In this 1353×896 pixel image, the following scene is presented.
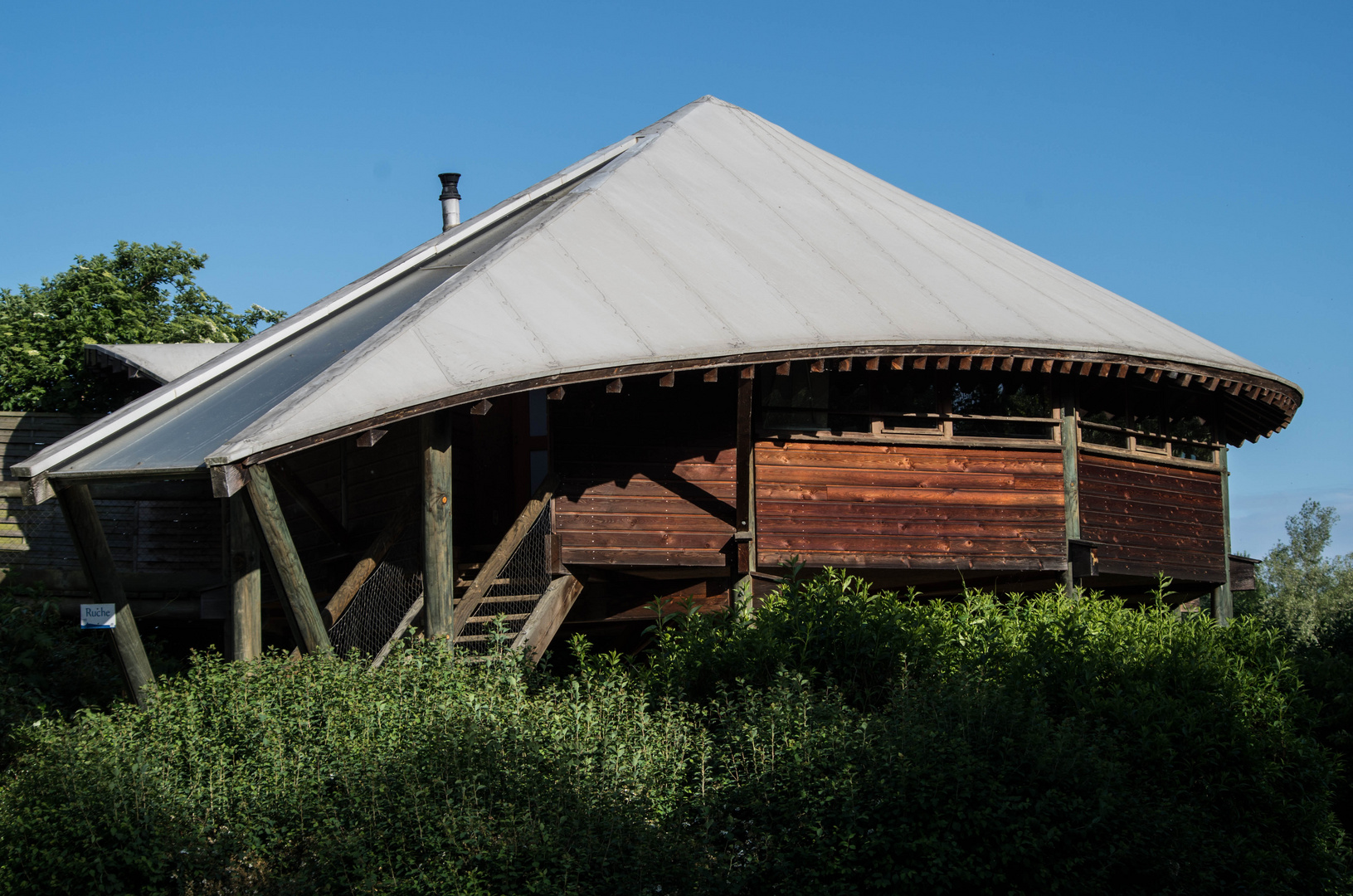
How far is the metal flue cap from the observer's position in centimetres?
1989

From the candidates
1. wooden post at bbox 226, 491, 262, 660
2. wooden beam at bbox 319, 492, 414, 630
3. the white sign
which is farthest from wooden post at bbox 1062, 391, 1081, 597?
the white sign

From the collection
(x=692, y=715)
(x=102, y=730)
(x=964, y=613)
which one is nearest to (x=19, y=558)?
(x=102, y=730)

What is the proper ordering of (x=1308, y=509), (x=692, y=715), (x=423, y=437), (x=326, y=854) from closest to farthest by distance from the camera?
(x=326, y=854) → (x=692, y=715) → (x=423, y=437) → (x=1308, y=509)

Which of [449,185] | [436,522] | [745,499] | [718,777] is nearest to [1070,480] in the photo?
[745,499]

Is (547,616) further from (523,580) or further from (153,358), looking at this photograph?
(153,358)

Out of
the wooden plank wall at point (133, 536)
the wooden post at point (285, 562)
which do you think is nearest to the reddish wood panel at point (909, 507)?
the wooden post at point (285, 562)

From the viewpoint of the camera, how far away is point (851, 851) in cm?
781

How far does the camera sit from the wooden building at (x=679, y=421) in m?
10.9

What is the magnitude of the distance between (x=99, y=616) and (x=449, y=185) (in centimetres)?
1055

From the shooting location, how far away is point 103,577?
11344mm

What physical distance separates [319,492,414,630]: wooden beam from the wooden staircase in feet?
3.11

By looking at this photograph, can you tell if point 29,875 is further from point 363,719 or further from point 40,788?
point 363,719

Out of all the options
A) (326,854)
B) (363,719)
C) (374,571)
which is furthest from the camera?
(374,571)

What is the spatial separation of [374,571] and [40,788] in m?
4.39
